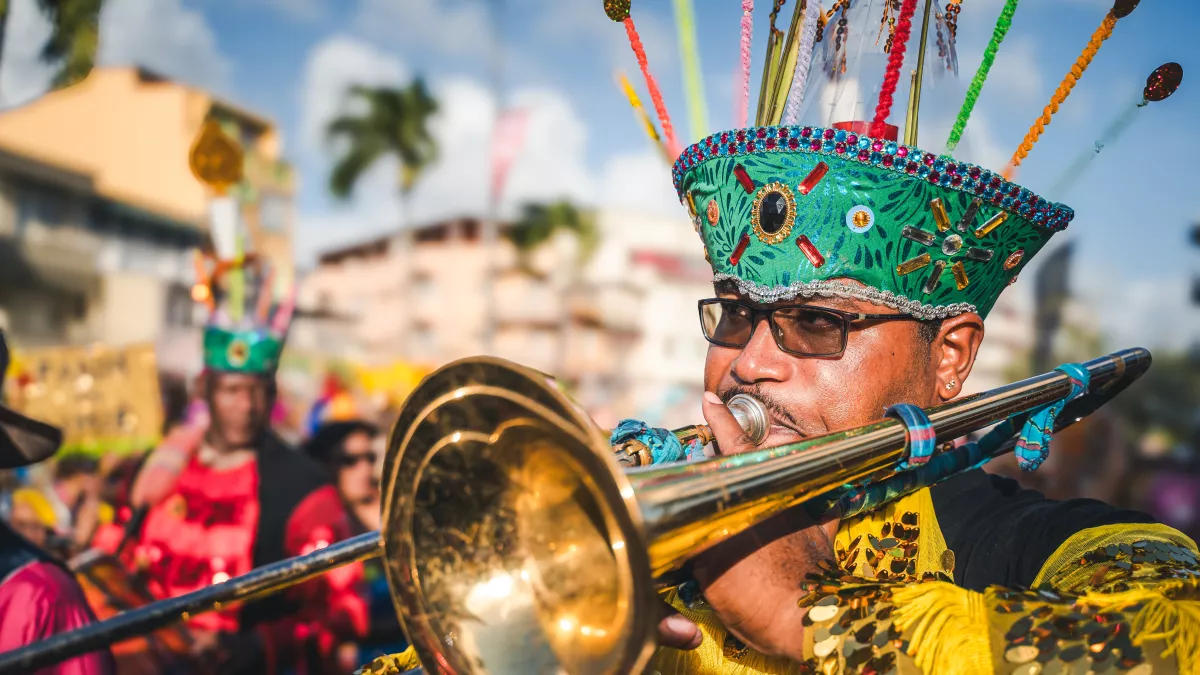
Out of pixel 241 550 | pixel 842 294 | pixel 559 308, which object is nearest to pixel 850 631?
pixel 842 294

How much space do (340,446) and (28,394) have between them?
4860 millimetres

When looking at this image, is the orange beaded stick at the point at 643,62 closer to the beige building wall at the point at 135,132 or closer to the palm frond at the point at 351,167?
the palm frond at the point at 351,167

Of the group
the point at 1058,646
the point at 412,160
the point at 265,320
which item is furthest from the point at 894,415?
the point at 412,160

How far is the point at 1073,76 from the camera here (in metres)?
2.00

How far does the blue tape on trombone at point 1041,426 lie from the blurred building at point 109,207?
1945 centimetres

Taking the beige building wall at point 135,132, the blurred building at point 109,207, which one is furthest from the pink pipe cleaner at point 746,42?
the beige building wall at point 135,132

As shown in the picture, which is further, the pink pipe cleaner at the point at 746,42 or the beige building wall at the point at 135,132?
the beige building wall at the point at 135,132

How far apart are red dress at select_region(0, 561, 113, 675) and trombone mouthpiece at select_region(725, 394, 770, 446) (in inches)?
83.3

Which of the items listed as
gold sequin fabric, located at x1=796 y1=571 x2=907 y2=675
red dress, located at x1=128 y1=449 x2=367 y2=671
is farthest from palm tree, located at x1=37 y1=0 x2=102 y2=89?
gold sequin fabric, located at x1=796 y1=571 x2=907 y2=675

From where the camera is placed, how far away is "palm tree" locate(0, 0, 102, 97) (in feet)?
12.8

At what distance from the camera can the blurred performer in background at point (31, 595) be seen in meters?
2.60

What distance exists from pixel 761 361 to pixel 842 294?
25 cm

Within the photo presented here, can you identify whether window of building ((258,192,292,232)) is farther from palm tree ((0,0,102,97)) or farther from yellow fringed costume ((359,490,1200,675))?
yellow fringed costume ((359,490,1200,675))

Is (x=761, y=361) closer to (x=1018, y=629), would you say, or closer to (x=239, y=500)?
(x=1018, y=629)
